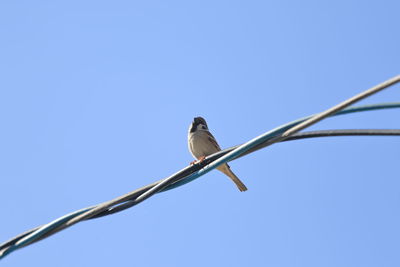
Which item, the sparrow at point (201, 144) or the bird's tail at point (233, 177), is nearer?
the bird's tail at point (233, 177)

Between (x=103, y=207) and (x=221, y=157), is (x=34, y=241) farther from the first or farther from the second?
(x=221, y=157)

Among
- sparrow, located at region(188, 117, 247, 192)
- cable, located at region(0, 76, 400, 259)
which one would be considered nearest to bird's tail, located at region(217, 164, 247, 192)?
sparrow, located at region(188, 117, 247, 192)

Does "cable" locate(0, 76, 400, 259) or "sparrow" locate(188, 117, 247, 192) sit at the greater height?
"sparrow" locate(188, 117, 247, 192)

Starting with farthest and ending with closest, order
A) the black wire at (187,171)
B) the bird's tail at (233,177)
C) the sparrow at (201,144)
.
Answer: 1. the sparrow at (201,144)
2. the bird's tail at (233,177)
3. the black wire at (187,171)

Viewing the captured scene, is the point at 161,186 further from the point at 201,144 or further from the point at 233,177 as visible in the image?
the point at 201,144

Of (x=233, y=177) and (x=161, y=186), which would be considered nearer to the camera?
(x=161, y=186)

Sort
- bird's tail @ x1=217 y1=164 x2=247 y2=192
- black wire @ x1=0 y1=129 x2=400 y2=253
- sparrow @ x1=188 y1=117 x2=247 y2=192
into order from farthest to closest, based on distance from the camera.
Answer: sparrow @ x1=188 y1=117 x2=247 y2=192 → bird's tail @ x1=217 y1=164 x2=247 y2=192 → black wire @ x1=0 y1=129 x2=400 y2=253

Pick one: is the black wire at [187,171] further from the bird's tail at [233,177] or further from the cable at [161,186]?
the bird's tail at [233,177]

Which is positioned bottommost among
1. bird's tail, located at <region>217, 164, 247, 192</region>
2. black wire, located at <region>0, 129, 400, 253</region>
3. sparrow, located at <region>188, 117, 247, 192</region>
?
black wire, located at <region>0, 129, 400, 253</region>

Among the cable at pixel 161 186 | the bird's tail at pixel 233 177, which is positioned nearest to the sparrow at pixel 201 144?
the bird's tail at pixel 233 177

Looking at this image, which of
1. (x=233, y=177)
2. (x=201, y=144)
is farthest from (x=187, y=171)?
(x=201, y=144)

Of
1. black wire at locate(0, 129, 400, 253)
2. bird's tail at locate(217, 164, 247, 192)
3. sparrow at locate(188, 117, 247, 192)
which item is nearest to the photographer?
black wire at locate(0, 129, 400, 253)

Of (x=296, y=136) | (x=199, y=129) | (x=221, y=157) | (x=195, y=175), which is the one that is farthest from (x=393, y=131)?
(x=199, y=129)

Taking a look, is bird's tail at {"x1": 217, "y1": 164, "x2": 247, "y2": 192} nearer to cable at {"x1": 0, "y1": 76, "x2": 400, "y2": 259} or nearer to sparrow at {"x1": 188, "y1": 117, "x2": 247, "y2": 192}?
sparrow at {"x1": 188, "y1": 117, "x2": 247, "y2": 192}
